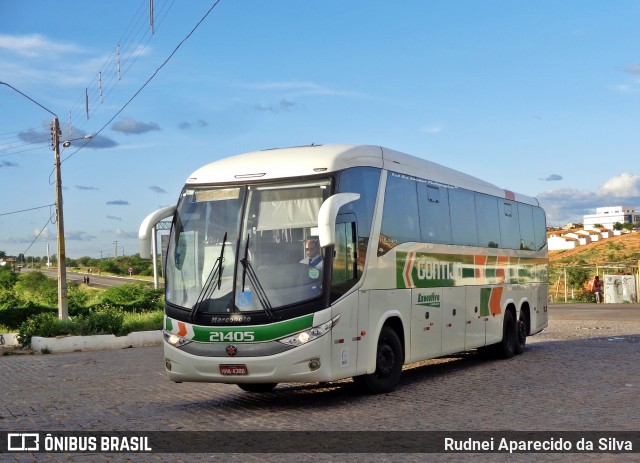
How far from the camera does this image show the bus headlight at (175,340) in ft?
41.5

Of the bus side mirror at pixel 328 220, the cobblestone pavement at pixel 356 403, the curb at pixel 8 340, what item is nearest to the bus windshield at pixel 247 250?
the bus side mirror at pixel 328 220

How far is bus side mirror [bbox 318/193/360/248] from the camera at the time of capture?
38.0 feet

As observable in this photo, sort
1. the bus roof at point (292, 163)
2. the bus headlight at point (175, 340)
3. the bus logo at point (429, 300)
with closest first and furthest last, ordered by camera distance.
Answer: the bus headlight at point (175, 340) < the bus roof at point (292, 163) < the bus logo at point (429, 300)

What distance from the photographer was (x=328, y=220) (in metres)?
11.7

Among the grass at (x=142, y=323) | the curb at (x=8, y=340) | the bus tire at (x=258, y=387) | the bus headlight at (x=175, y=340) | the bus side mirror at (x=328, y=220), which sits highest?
the bus side mirror at (x=328, y=220)

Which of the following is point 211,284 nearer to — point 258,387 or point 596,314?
point 258,387

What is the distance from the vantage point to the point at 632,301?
5675 cm

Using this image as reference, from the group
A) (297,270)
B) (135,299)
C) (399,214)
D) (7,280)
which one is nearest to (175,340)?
(297,270)

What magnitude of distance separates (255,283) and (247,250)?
49 centimetres

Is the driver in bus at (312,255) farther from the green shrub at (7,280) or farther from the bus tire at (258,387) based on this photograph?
the green shrub at (7,280)

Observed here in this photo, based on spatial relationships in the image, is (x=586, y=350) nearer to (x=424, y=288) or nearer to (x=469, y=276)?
(x=469, y=276)

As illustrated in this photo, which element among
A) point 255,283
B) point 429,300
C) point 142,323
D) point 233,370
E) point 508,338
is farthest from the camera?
point 142,323

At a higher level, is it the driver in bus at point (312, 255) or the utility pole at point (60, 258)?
the utility pole at point (60, 258)

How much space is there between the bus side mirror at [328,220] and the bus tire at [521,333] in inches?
417
